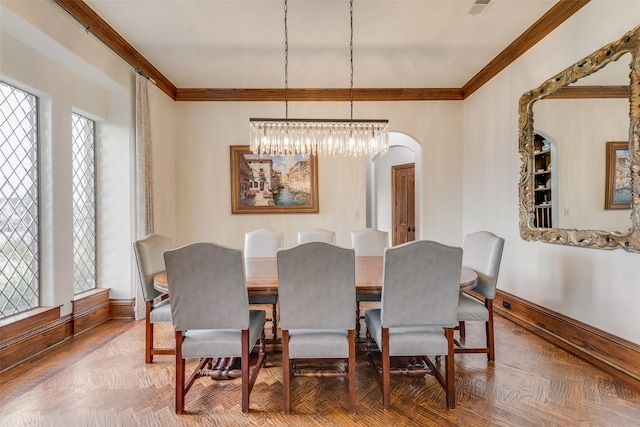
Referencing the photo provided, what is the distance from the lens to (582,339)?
2.41 m

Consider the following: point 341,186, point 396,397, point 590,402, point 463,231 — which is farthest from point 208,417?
point 463,231

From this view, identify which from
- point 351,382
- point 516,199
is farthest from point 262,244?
point 516,199

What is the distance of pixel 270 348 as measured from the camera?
8.39 ft

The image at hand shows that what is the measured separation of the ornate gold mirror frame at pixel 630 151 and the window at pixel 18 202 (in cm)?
431

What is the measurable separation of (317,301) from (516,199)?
8.47 feet

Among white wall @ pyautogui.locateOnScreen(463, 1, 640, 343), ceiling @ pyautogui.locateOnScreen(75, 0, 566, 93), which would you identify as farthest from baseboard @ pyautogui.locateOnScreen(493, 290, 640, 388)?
ceiling @ pyautogui.locateOnScreen(75, 0, 566, 93)

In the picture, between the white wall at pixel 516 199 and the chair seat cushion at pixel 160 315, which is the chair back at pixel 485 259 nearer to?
the white wall at pixel 516 199

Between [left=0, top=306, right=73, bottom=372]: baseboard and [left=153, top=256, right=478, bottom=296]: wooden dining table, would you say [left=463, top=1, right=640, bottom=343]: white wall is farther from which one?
[left=0, top=306, right=73, bottom=372]: baseboard

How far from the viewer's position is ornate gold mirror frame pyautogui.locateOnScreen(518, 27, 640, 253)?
1.97 metres

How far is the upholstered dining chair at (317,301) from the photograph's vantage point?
170 centimetres

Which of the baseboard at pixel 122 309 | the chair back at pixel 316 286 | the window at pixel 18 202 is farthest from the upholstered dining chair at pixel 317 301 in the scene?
the baseboard at pixel 122 309

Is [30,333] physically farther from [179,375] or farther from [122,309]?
[179,375]

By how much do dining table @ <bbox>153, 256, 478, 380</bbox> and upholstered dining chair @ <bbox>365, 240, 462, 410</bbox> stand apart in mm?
165

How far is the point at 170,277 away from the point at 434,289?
148cm
